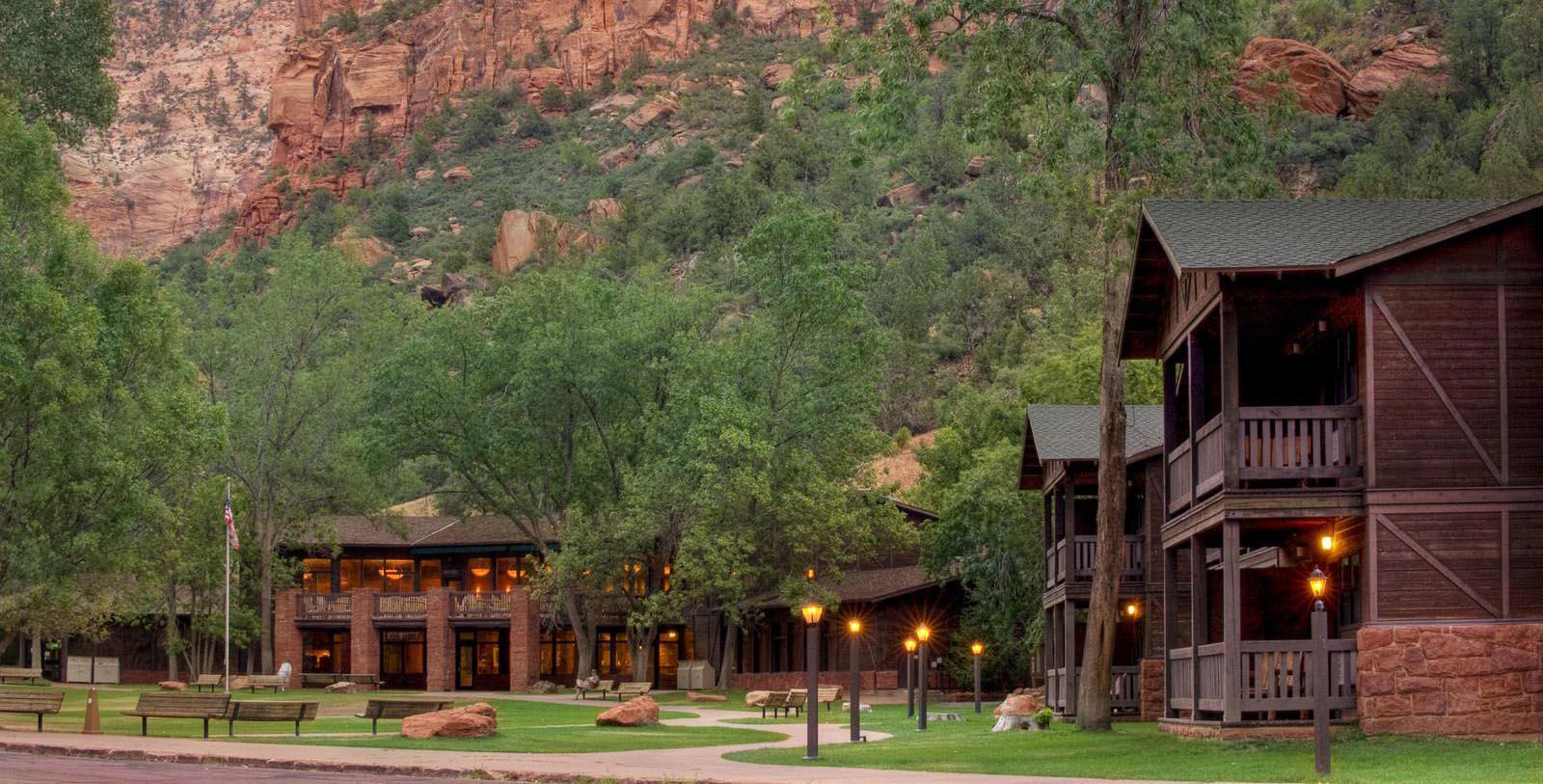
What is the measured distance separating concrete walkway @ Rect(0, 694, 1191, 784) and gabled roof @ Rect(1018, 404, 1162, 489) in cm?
1058

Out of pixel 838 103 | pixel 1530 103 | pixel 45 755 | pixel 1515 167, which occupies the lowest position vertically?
pixel 45 755

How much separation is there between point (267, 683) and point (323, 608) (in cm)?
825

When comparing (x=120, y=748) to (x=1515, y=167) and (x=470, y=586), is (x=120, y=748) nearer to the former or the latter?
(x=470, y=586)

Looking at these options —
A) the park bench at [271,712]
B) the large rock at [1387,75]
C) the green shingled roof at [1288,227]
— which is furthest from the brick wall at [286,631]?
the large rock at [1387,75]

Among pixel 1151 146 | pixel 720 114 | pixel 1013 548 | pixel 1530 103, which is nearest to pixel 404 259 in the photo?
pixel 720 114

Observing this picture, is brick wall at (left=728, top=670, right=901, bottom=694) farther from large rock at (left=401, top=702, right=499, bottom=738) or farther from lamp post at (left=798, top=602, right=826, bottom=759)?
lamp post at (left=798, top=602, right=826, bottom=759)

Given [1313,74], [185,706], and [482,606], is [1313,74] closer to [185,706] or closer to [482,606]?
[482,606]

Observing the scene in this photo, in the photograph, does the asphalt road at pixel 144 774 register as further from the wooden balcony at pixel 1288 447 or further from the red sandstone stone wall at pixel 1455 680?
the red sandstone stone wall at pixel 1455 680

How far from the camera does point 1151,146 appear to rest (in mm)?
29891

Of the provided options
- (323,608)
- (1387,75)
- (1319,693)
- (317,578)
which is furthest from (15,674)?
(1387,75)

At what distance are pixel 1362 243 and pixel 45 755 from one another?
20266 millimetres

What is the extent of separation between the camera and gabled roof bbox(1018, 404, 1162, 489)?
37.2 meters

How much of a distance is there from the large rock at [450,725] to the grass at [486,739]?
22 cm

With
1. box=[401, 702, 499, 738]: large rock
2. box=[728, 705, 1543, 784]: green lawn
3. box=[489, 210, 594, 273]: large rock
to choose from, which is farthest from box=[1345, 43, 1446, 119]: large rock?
box=[401, 702, 499, 738]: large rock
